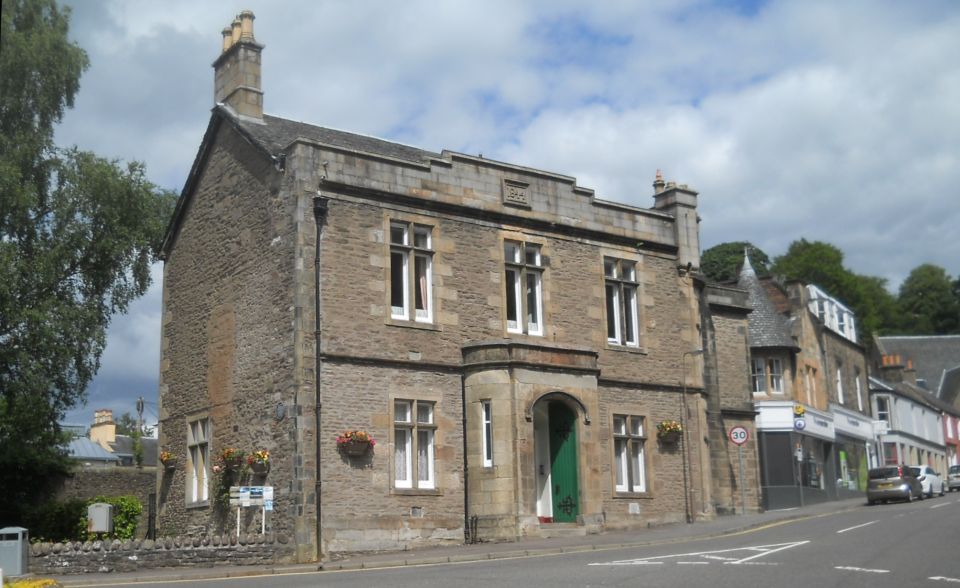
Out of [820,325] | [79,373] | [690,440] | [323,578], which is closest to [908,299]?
[820,325]

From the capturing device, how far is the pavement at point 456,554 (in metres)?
18.5

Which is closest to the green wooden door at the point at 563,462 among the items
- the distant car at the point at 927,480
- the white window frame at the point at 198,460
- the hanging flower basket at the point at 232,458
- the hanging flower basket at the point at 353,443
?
the hanging flower basket at the point at 353,443

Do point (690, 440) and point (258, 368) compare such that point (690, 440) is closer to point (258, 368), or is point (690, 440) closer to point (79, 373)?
point (258, 368)

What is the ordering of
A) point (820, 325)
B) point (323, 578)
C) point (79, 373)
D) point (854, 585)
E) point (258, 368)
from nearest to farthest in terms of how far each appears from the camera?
point (854, 585), point (323, 578), point (258, 368), point (79, 373), point (820, 325)

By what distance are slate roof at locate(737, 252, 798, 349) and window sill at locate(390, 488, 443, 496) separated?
67.6ft

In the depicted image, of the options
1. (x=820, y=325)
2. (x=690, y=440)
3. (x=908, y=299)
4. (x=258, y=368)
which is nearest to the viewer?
(x=258, y=368)

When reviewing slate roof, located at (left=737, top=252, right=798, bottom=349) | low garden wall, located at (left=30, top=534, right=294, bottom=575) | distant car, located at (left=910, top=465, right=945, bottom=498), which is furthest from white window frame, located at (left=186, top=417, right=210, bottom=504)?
distant car, located at (left=910, top=465, right=945, bottom=498)

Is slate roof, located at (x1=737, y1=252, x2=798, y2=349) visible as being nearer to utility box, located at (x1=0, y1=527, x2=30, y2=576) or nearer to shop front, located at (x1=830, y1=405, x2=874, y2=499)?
shop front, located at (x1=830, y1=405, x2=874, y2=499)

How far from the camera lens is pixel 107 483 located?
33156 millimetres

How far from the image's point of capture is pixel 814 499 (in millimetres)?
41469

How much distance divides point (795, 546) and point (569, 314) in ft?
31.5

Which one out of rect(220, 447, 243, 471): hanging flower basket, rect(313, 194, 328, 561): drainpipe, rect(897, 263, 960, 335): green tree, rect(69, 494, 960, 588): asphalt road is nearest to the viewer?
rect(69, 494, 960, 588): asphalt road

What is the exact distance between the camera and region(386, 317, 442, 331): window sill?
2377 cm

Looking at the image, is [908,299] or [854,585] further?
[908,299]
